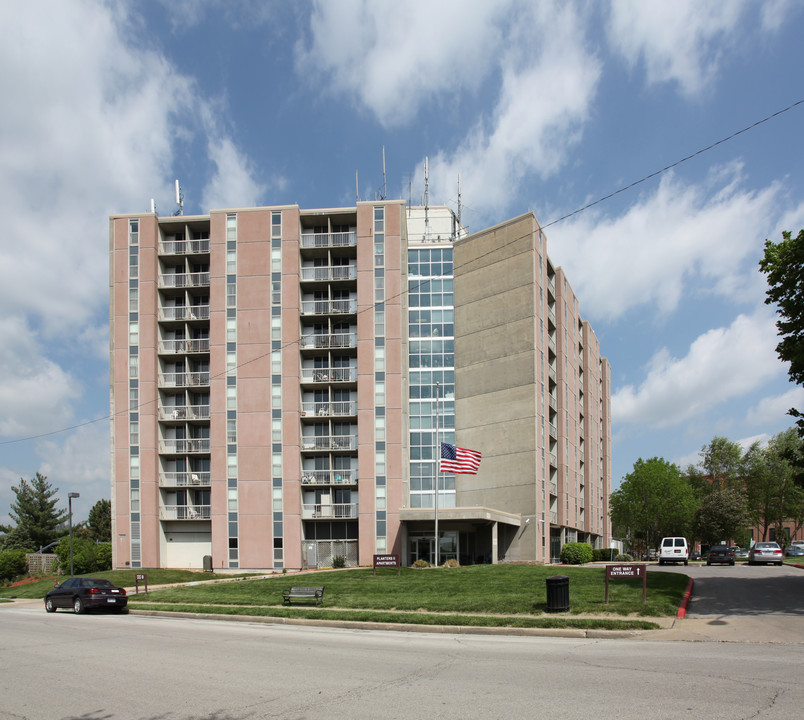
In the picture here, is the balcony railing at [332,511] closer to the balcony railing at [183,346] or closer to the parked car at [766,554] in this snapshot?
the balcony railing at [183,346]

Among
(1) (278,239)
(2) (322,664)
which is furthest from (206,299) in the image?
(2) (322,664)

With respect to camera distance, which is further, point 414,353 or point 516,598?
point 414,353

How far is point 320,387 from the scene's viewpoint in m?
53.8

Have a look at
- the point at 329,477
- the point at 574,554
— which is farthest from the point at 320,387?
the point at 574,554

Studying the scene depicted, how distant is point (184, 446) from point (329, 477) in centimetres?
1123

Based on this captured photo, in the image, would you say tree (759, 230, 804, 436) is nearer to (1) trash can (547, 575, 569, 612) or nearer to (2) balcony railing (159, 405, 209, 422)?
(1) trash can (547, 575, 569, 612)

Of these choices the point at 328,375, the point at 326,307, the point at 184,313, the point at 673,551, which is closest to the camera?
the point at 673,551

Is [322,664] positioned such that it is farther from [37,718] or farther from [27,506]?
[27,506]

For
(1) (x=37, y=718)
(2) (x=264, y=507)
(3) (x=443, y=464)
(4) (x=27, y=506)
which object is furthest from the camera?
(4) (x=27, y=506)

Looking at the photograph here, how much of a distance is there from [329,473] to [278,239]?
1756cm

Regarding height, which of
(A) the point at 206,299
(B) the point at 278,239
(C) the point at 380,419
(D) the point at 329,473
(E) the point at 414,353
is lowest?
(D) the point at 329,473

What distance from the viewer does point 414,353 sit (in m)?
54.7

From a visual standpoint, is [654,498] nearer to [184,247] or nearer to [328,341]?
[328,341]

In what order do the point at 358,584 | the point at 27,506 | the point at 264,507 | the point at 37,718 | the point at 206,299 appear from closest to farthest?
the point at 37,718, the point at 358,584, the point at 264,507, the point at 206,299, the point at 27,506
